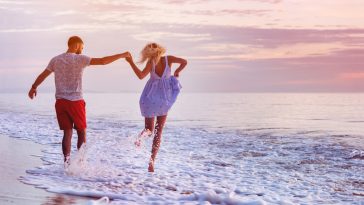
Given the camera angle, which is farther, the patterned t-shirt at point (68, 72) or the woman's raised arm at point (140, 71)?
the woman's raised arm at point (140, 71)

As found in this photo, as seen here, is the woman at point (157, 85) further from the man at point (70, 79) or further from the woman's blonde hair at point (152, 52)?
the man at point (70, 79)

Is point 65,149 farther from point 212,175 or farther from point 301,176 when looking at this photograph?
point 301,176

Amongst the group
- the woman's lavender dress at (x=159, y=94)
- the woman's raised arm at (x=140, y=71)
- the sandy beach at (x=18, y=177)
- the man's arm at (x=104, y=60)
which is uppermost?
the man's arm at (x=104, y=60)

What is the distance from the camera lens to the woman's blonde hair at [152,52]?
7.82 m

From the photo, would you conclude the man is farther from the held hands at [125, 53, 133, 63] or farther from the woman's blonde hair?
the woman's blonde hair

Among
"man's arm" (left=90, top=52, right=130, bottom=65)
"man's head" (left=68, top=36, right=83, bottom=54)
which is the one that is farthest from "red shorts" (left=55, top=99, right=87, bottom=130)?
"man's head" (left=68, top=36, right=83, bottom=54)

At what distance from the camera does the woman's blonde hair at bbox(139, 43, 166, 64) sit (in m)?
7.82

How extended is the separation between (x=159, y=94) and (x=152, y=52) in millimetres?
677

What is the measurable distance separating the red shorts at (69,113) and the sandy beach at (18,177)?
0.96m

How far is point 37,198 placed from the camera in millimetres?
5605

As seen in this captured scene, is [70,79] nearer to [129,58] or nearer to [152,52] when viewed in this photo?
[129,58]

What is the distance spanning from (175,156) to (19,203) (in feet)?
18.9

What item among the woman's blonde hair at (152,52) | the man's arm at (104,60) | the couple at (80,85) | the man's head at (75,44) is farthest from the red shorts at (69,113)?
the woman's blonde hair at (152,52)

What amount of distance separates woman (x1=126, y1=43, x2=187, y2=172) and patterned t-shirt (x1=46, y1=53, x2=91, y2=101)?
90 centimetres
